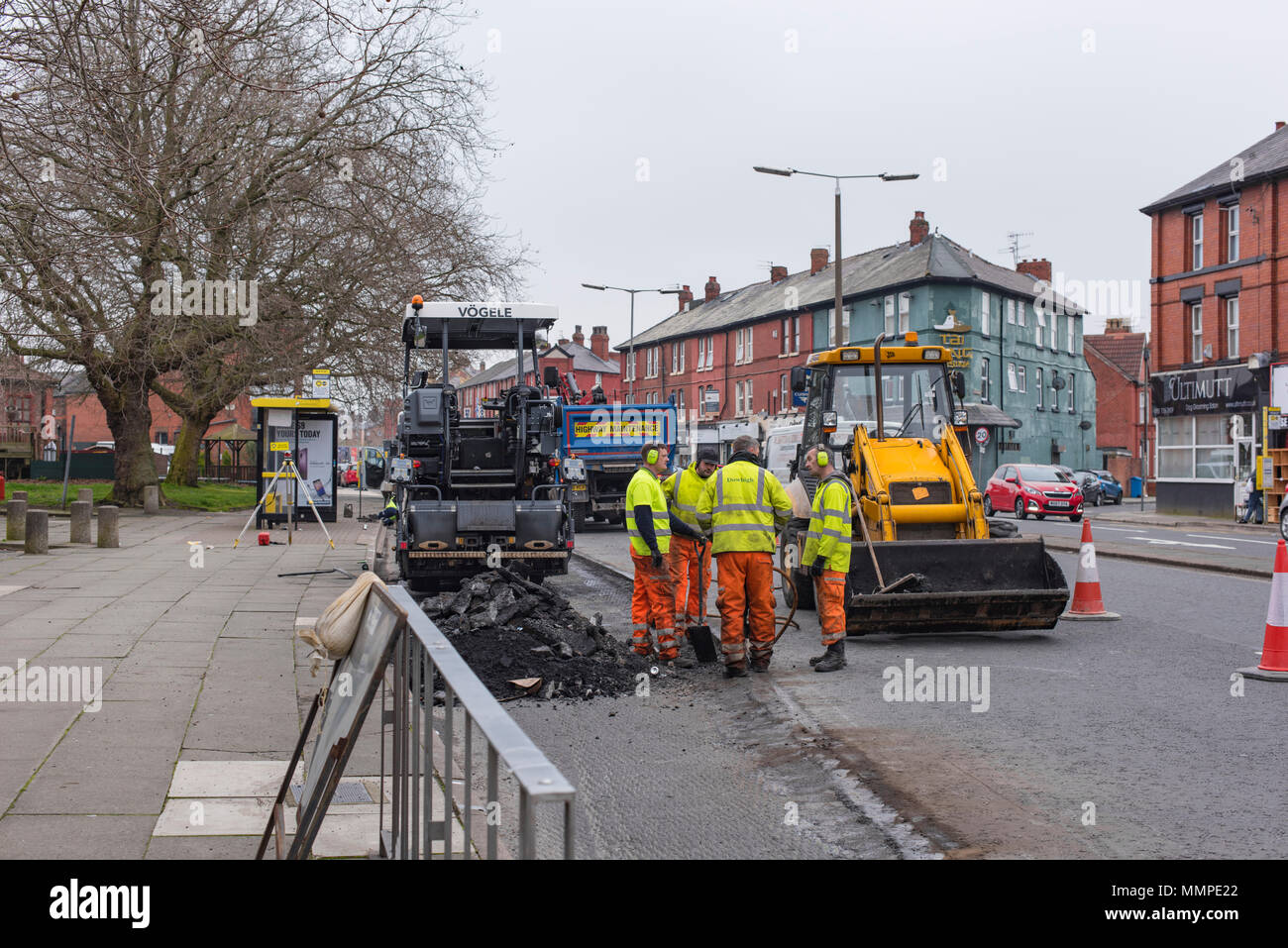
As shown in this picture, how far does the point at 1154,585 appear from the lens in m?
14.6

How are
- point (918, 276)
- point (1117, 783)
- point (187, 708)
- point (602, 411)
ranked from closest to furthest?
point (1117, 783)
point (187, 708)
point (602, 411)
point (918, 276)

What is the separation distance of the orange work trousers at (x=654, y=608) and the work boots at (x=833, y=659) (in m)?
1.26

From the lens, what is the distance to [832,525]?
945 cm

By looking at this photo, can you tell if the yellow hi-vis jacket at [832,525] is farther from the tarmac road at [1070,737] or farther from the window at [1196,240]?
the window at [1196,240]

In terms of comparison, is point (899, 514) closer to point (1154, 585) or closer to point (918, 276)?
point (1154, 585)

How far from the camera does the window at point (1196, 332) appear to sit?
38.5m

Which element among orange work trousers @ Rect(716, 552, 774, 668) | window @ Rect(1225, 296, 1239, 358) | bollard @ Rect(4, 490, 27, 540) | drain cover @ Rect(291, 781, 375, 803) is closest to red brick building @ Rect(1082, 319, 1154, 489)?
window @ Rect(1225, 296, 1239, 358)

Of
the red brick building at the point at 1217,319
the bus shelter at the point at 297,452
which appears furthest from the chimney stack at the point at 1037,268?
the bus shelter at the point at 297,452

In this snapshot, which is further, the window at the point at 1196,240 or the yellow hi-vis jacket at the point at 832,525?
the window at the point at 1196,240

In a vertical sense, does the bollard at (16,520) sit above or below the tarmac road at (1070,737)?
above

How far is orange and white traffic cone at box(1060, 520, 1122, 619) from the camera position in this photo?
11.9 metres

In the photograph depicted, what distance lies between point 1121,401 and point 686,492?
63469 millimetres
